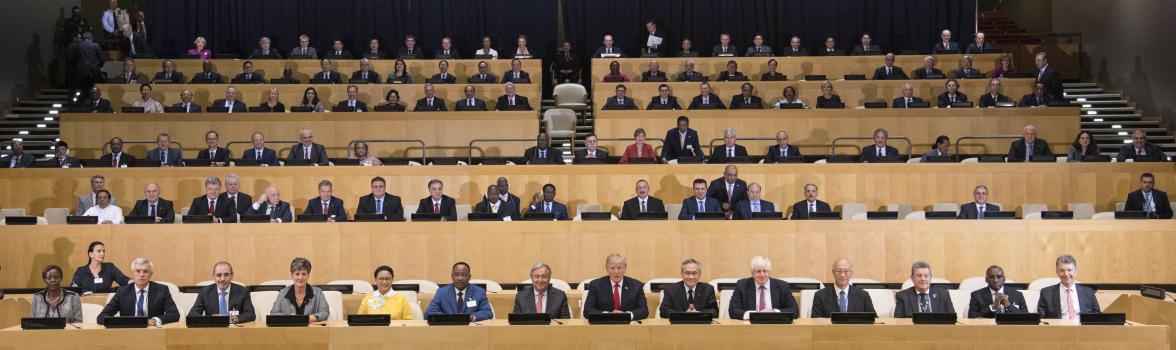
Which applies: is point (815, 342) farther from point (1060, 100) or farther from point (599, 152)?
point (1060, 100)

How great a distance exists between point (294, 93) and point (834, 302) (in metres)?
9.56

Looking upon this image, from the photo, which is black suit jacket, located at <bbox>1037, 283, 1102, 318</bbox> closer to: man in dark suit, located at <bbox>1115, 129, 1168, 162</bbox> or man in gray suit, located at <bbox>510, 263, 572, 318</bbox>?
man in gray suit, located at <bbox>510, 263, 572, 318</bbox>

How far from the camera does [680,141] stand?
14.0 meters

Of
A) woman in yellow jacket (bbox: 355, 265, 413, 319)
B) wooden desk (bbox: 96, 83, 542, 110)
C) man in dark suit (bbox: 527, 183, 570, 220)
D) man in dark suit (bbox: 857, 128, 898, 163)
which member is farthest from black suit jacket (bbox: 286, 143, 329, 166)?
man in dark suit (bbox: 857, 128, 898, 163)

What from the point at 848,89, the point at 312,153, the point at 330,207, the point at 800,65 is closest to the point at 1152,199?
the point at 848,89

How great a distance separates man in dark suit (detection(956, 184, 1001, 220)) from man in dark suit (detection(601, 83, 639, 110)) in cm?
519

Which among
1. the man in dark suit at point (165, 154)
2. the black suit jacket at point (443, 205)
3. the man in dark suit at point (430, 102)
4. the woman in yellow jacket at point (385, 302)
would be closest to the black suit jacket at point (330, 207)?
the black suit jacket at point (443, 205)

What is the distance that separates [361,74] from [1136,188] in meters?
9.54

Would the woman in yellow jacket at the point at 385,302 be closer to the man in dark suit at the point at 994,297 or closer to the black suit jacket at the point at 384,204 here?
the black suit jacket at the point at 384,204

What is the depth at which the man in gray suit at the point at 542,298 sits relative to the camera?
8.49m

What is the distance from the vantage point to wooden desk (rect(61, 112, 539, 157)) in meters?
14.9

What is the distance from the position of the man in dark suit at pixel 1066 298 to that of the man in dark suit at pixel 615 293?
8.76 ft

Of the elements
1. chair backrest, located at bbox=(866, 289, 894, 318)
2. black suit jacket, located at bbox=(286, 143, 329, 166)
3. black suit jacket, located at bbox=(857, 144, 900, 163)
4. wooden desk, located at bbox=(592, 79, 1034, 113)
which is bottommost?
chair backrest, located at bbox=(866, 289, 894, 318)

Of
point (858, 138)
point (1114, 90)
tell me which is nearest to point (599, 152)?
point (858, 138)
